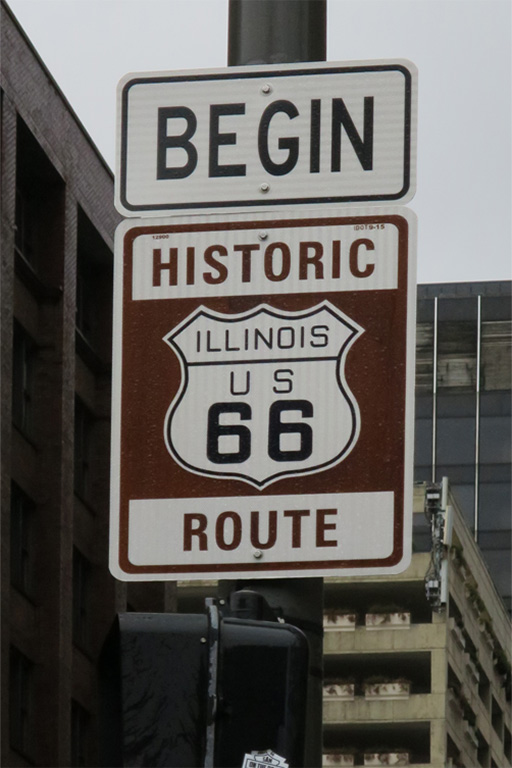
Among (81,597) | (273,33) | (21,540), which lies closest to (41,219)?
(21,540)

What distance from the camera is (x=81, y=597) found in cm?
4850

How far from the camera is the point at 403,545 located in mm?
3695

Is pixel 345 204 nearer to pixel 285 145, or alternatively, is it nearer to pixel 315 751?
pixel 285 145

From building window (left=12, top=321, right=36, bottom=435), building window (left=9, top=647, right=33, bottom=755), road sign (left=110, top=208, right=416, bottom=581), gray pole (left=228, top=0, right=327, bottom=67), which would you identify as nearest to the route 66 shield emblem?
road sign (left=110, top=208, right=416, bottom=581)

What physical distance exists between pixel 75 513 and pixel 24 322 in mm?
5531

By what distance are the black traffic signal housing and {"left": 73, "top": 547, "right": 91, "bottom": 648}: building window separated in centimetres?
4461

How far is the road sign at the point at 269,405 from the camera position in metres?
3.69

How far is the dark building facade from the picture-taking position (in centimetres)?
4250

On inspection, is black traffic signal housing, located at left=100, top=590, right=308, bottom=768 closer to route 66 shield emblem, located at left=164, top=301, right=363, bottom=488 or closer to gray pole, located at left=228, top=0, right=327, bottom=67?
route 66 shield emblem, located at left=164, top=301, right=363, bottom=488

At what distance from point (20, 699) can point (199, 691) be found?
134ft

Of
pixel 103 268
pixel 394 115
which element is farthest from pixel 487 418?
pixel 394 115

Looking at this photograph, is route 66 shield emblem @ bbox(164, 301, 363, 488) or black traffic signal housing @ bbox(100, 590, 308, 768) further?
route 66 shield emblem @ bbox(164, 301, 363, 488)

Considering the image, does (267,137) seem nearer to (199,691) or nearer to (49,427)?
(199,691)

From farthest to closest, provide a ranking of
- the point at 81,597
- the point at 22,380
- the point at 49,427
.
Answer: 1. the point at 81,597
2. the point at 49,427
3. the point at 22,380
